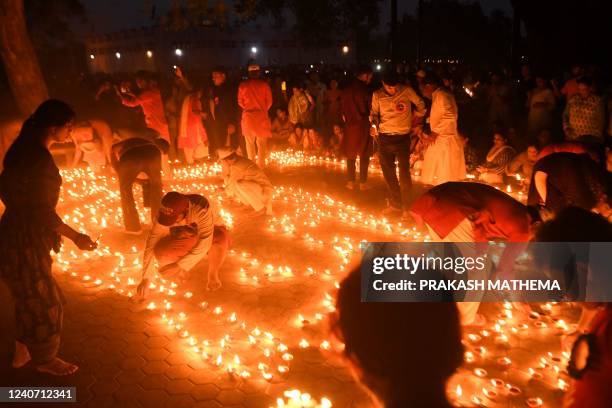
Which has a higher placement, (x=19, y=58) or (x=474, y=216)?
(x=19, y=58)

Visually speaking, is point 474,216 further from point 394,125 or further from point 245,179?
point 245,179

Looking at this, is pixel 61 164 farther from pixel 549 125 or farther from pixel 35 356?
pixel 549 125

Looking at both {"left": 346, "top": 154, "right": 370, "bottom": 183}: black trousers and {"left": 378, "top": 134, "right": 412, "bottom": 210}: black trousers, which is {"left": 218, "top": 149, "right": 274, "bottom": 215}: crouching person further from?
{"left": 346, "top": 154, "right": 370, "bottom": 183}: black trousers

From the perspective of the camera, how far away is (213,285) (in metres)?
5.30

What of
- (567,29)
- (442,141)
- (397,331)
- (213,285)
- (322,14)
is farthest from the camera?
(322,14)

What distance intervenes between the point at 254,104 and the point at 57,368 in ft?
21.3

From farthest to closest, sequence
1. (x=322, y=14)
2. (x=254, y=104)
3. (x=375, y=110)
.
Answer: (x=322, y=14), (x=254, y=104), (x=375, y=110)

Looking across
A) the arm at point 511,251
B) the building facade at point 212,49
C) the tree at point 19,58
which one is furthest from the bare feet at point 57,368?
the building facade at point 212,49

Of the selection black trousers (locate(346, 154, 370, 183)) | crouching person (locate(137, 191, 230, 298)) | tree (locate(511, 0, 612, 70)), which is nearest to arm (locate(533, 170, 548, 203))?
crouching person (locate(137, 191, 230, 298))

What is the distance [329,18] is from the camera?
26.7m

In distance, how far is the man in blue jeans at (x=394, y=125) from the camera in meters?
7.13

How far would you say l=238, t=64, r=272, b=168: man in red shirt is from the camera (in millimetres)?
9375

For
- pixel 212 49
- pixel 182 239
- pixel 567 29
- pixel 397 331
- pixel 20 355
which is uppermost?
pixel 212 49

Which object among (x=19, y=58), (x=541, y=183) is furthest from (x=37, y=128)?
(x=19, y=58)
